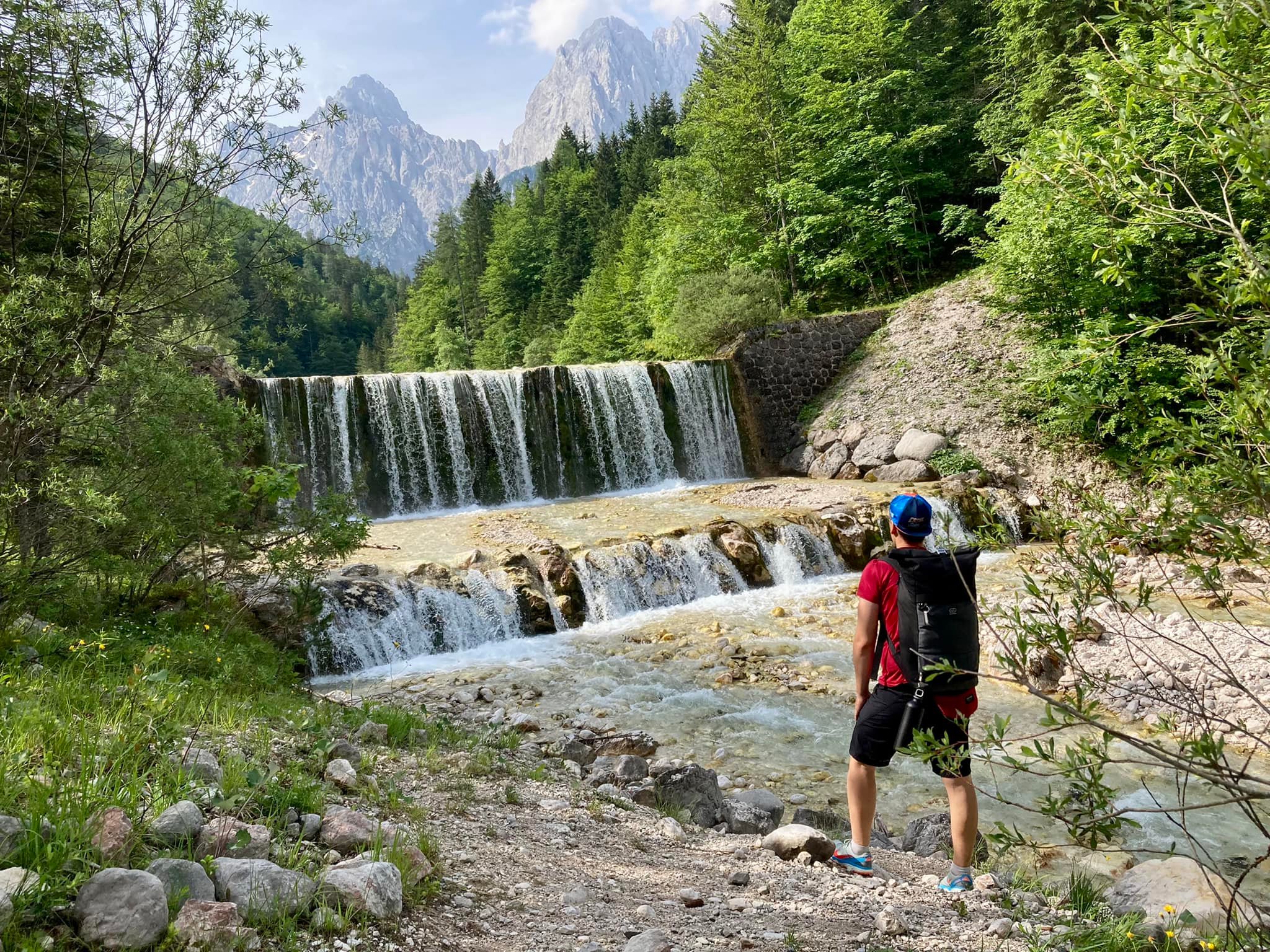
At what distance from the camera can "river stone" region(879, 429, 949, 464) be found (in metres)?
15.9

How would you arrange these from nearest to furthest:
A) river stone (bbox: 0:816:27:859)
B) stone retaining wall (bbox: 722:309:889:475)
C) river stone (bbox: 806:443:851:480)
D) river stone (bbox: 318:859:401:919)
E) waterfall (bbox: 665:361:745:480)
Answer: river stone (bbox: 0:816:27:859) → river stone (bbox: 318:859:401:919) → river stone (bbox: 806:443:851:480) → waterfall (bbox: 665:361:745:480) → stone retaining wall (bbox: 722:309:889:475)

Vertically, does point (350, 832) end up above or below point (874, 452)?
below

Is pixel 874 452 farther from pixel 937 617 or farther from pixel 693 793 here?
pixel 937 617

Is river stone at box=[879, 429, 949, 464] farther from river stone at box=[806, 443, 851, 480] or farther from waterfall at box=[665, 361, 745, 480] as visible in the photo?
waterfall at box=[665, 361, 745, 480]

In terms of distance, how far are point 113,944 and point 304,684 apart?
21.3 ft

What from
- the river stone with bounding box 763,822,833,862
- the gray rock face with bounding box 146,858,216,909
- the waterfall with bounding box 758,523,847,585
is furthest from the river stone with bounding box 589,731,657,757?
the waterfall with bounding box 758,523,847,585

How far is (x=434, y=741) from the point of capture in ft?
15.0

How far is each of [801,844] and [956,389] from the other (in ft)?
51.6

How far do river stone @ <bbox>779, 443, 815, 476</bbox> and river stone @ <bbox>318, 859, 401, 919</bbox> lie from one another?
17.1 metres

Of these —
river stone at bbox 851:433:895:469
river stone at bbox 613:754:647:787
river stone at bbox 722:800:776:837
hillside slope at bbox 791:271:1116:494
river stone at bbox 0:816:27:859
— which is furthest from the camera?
river stone at bbox 851:433:895:469

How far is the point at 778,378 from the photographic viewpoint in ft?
65.3

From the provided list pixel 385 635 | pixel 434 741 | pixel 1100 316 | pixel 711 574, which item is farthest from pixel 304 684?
pixel 1100 316

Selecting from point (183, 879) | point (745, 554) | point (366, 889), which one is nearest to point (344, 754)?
point (366, 889)

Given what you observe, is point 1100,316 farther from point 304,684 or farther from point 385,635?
point 304,684
